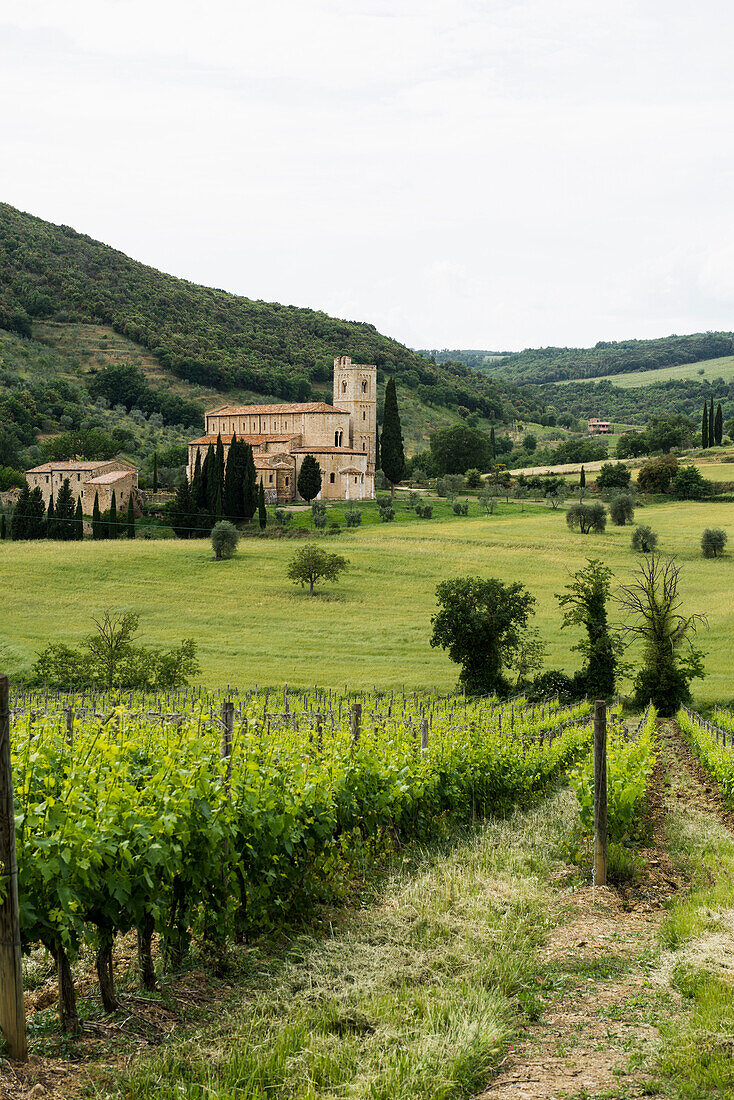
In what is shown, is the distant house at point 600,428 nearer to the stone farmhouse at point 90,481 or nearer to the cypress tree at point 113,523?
the stone farmhouse at point 90,481

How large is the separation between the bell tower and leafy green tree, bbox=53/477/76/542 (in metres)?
35.1

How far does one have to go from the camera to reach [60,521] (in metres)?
64.4

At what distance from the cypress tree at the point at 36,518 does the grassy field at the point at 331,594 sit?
12.2 feet

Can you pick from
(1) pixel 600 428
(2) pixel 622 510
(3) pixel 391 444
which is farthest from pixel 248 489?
(1) pixel 600 428

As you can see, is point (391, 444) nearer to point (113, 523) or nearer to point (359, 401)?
point (359, 401)

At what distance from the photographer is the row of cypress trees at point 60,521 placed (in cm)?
6291

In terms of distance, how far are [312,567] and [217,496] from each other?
2031 cm

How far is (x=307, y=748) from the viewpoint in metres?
9.41

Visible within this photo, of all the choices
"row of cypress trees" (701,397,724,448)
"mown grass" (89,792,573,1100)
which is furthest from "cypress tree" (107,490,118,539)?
"row of cypress trees" (701,397,724,448)

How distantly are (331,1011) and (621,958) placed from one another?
2.56m

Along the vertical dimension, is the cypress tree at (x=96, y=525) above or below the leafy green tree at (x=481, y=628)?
above

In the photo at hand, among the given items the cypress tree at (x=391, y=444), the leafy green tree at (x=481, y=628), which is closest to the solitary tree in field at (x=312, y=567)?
the leafy green tree at (x=481, y=628)

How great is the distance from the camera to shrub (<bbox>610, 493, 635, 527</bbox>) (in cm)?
7031

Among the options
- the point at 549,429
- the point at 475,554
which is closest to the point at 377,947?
the point at 475,554
